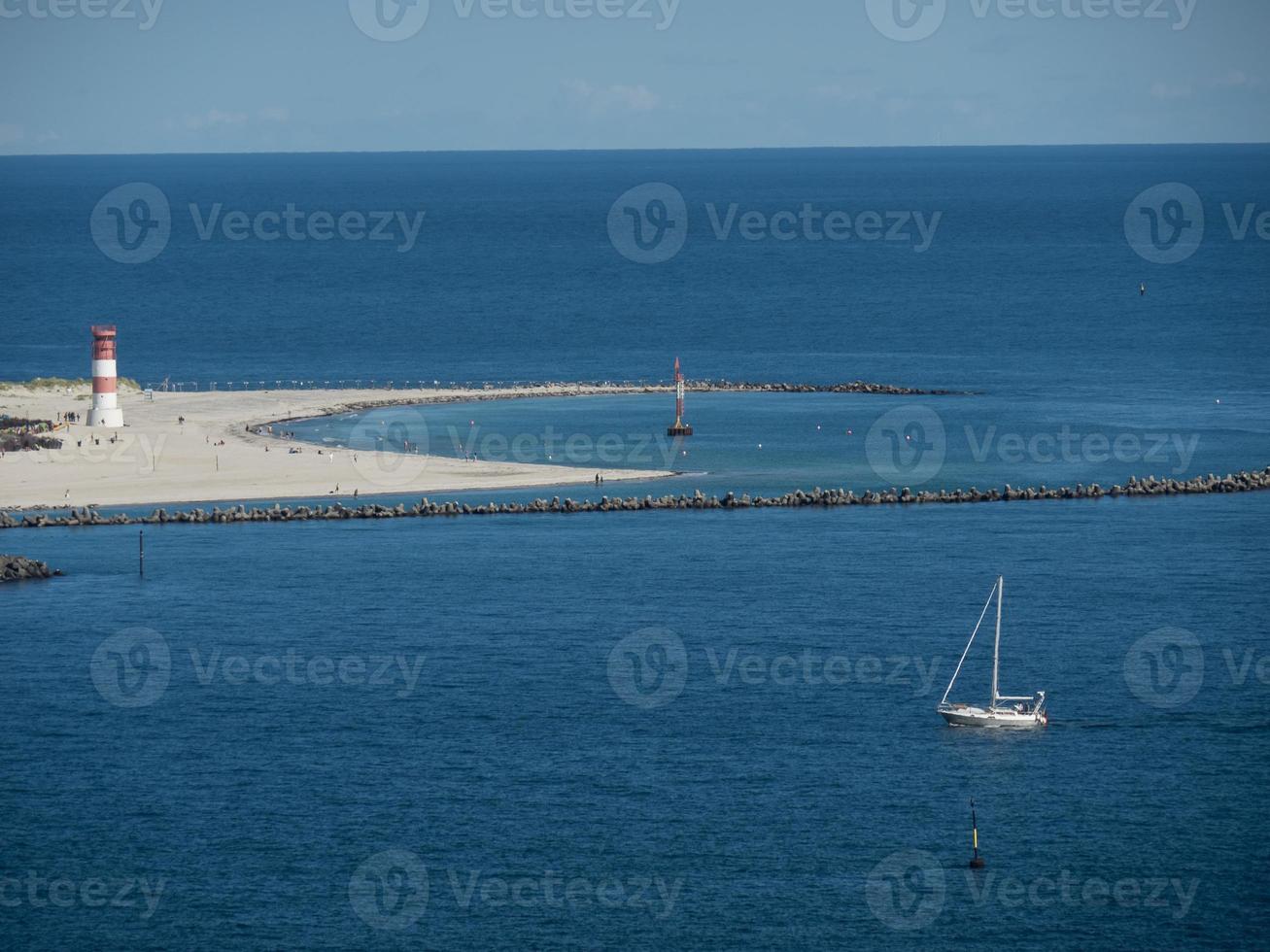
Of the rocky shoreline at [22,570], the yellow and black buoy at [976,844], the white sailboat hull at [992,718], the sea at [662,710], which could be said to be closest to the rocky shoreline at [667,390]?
the sea at [662,710]

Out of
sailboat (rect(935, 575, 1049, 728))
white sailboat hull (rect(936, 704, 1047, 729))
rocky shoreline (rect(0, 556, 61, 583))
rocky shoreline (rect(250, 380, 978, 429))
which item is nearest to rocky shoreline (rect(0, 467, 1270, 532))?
rocky shoreline (rect(0, 556, 61, 583))

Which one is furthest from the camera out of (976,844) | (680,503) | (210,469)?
(210,469)

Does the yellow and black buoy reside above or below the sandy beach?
below

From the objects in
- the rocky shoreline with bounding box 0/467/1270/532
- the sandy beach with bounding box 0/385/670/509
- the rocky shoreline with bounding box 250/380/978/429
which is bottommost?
the rocky shoreline with bounding box 0/467/1270/532

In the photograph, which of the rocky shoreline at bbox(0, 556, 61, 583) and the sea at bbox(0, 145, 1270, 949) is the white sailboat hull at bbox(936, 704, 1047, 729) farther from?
the rocky shoreline at bbox(0, 556, 61, 583)

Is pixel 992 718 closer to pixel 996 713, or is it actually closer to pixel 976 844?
pixel 996 713

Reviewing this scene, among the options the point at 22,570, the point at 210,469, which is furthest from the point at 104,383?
the point at 22,570
